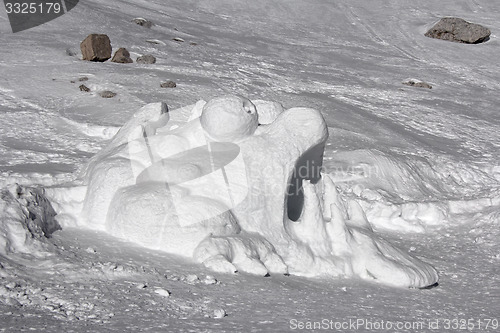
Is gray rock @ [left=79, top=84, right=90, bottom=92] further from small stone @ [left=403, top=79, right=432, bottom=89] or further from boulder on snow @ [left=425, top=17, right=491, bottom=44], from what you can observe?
boulder on snow @ [left=425, top=17, right=491, bottom=44]

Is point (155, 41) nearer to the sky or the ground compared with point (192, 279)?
nearer to the sky

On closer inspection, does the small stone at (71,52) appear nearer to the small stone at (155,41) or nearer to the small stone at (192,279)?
the small stone at (155,41)

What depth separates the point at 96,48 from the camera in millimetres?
10445

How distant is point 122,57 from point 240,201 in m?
6.75

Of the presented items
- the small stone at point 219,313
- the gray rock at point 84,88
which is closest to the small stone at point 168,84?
the gray rock at point 84,88

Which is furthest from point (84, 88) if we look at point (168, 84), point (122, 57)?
point (122, 57)

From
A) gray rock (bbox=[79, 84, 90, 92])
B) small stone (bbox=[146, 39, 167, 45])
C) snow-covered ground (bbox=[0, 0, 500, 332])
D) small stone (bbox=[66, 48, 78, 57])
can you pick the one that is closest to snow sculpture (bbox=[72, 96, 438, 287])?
snow-covered ground (bbox=[0, 0, 500, 332])

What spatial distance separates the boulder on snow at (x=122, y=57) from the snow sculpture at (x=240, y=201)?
586 centimetres

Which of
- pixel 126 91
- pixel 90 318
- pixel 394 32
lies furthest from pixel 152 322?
pixel 394 32

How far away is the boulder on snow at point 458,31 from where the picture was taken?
15250 mm

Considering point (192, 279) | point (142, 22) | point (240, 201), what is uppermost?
point (142, 22)

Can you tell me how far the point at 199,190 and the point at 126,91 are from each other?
191 inches

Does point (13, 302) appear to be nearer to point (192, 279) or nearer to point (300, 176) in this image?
point (192, 279)

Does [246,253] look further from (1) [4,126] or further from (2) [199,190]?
(1) [4,126]
